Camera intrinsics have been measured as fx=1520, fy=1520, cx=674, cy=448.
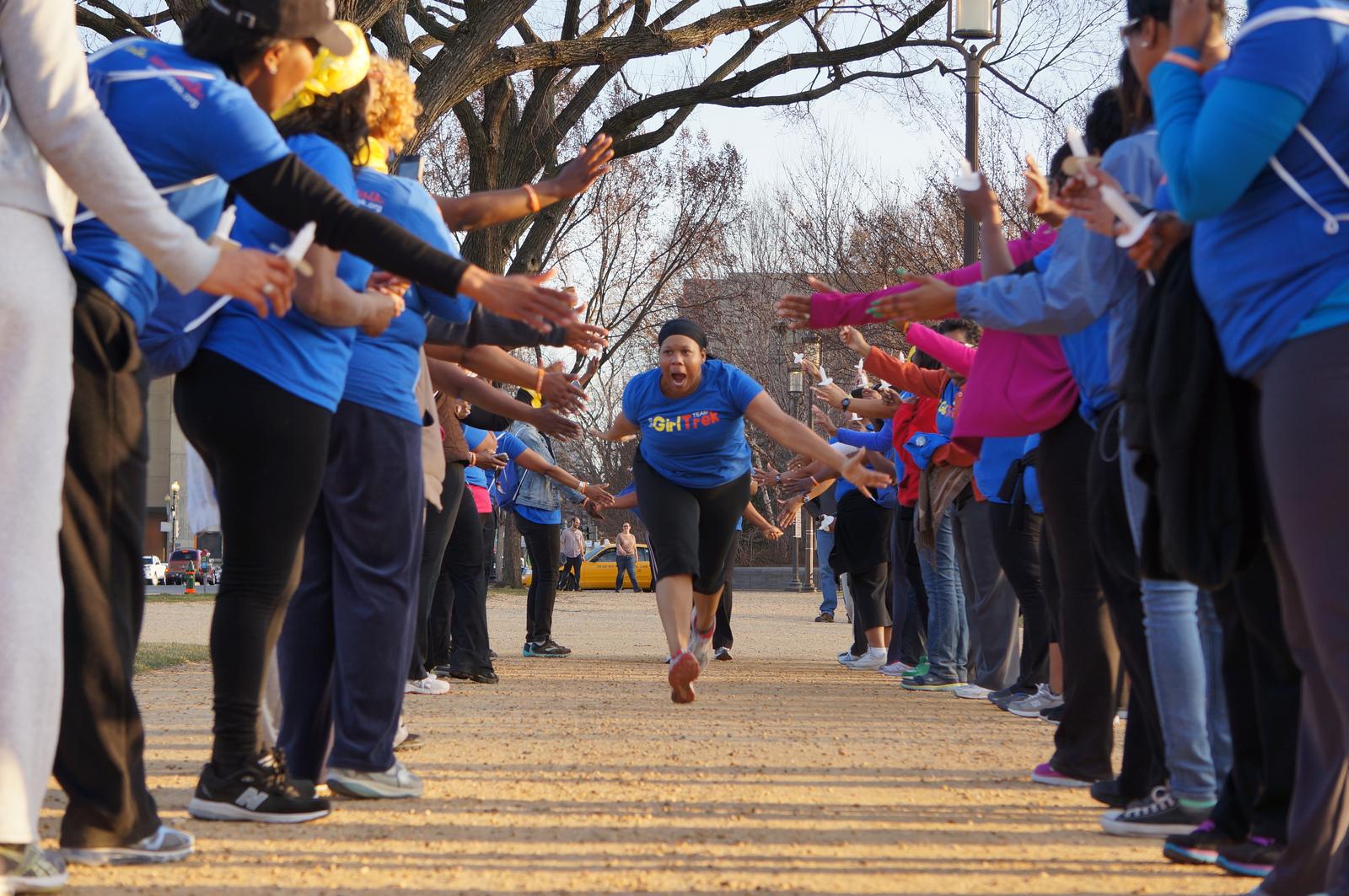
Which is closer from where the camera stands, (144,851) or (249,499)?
(144,851)

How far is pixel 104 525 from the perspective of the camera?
358cm

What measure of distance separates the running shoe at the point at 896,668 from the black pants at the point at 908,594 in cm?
3

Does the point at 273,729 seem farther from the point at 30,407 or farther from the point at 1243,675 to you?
the point at 1243,675

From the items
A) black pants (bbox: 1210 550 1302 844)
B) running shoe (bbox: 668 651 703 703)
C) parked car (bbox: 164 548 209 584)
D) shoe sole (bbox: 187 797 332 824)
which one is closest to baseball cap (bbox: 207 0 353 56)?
shoe sole (bbox: 187 797 332 824)

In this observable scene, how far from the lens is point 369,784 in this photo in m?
4.76

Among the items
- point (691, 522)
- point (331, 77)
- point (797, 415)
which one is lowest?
point (691, 522)

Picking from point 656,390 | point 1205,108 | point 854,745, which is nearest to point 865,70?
point 656,390

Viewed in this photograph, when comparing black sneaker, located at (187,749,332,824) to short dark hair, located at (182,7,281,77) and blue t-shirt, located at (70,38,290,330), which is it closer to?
blue t-shirt, located at (70,38,290,330)

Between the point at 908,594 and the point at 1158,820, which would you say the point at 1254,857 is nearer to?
the point at 1158,820

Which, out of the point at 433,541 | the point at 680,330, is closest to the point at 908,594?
the point at 680,330

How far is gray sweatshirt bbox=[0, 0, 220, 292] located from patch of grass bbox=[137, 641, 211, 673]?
6.96 meters

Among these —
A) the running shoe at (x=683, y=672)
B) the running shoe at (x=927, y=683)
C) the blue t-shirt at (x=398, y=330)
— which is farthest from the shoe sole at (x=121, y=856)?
the running shoe at (x=927, y=683)

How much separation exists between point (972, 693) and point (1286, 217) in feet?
20.7

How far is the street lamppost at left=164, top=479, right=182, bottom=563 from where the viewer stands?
68.6 meters
